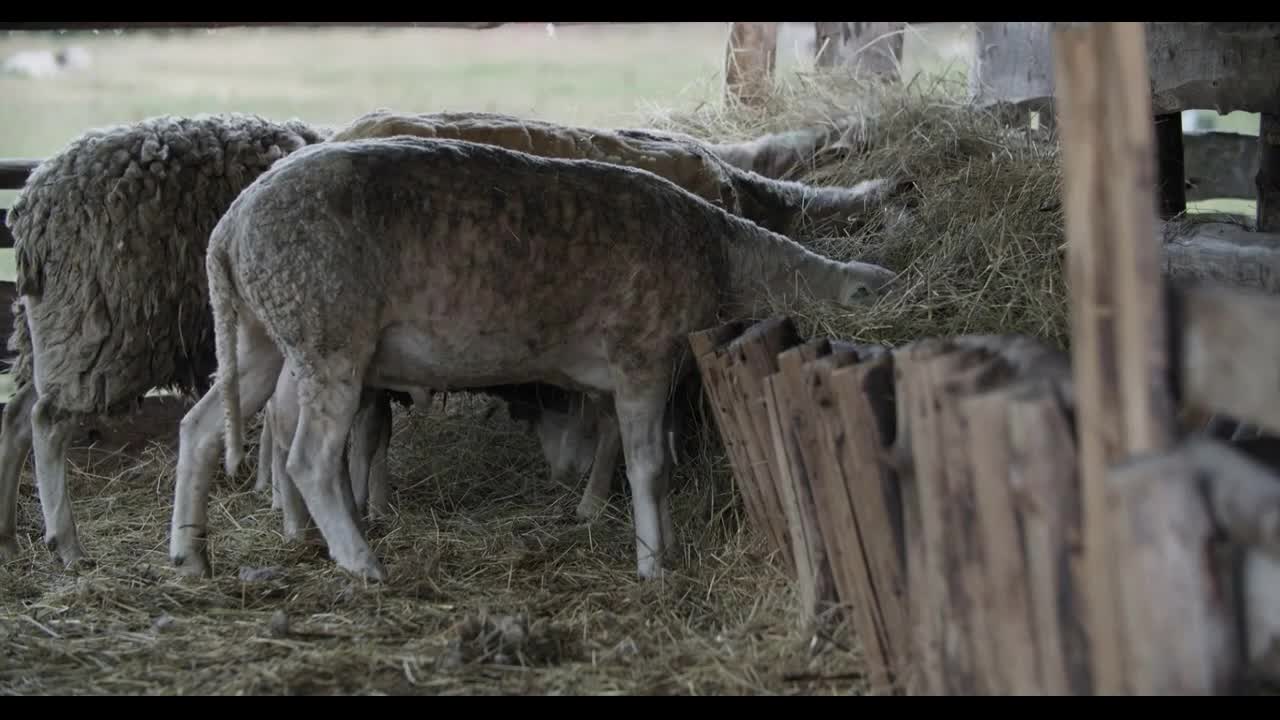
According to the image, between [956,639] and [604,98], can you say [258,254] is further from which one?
[604,98]

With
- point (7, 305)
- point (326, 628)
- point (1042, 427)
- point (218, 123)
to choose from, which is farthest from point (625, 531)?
point (7, 305)

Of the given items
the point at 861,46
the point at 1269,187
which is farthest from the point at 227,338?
the point at 861,46

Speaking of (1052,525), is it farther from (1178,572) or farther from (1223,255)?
(1223,255)

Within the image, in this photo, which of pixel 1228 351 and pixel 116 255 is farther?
pixel 116 255

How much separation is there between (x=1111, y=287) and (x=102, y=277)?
15.3 ft

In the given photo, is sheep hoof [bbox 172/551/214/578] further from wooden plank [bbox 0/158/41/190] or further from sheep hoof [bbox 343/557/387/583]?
wooden plank [bbox 0/158/41/190]

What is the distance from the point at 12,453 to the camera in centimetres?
598

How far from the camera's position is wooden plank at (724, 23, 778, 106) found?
394 inches

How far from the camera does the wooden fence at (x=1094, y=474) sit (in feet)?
7.25

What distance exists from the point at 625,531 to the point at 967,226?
6.78 ft

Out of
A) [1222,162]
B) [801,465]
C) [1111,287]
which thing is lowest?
[801,465]

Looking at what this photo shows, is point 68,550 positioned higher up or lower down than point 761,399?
lower down

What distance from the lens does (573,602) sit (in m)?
4.82

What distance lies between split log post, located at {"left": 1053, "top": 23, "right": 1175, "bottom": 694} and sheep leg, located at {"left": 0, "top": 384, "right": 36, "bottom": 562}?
506cm
